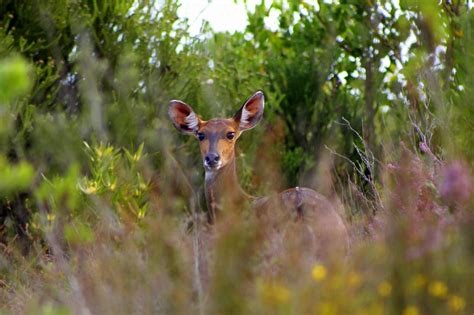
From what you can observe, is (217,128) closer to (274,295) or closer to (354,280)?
(354,280)

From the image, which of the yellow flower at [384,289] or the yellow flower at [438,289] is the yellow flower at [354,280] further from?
the yellow flower at [438,289]

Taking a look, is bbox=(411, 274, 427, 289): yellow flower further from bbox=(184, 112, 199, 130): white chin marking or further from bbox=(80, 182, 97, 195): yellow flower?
bbox=(184, 112, 199, 130): white chin marking

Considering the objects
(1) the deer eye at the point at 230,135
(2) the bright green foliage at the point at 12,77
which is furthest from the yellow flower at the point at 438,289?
(1) the deer eye at the point at 230,135

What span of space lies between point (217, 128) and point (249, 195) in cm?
89

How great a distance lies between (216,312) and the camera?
469 cm

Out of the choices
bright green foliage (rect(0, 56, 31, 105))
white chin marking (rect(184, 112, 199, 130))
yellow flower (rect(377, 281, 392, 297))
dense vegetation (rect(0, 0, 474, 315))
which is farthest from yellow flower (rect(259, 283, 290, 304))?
white chin marking (rect(184, 112, 199, 130))

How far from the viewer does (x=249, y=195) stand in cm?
905

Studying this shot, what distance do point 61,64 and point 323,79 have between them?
134 inches

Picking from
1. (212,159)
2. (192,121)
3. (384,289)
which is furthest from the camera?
(192,121)

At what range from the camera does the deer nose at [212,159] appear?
928 centimetres

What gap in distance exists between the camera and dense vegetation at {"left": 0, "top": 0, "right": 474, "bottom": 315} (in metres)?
4.84

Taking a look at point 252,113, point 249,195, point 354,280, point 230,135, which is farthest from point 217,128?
point 354,280

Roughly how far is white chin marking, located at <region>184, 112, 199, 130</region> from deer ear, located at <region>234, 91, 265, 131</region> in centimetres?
41

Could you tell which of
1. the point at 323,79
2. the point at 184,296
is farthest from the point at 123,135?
the point at 184,296
